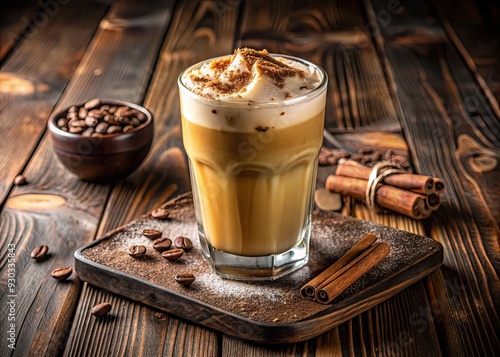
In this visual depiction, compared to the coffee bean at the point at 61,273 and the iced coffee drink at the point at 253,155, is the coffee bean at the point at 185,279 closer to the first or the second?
the iced coffee drink at the point at 253,155

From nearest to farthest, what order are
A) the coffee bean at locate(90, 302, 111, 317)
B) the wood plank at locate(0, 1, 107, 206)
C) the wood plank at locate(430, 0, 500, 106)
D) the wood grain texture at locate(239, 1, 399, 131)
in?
the coffee bean at locate(90, 302, 111, 317) → the wood plank at locate(0, 1, 107, 206) → the wood grain texture at locate(239, 1, 399, 131) → the wood plank at locate(430, 0, 500, 106)

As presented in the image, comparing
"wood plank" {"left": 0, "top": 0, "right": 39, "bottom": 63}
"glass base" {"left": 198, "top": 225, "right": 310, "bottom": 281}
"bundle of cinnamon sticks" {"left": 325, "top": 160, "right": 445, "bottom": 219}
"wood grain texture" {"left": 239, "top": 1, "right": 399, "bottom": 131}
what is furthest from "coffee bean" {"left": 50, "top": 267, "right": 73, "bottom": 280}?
"wood plank" {"left": 0, "top": 0, "right": 39, "bottom": 63}

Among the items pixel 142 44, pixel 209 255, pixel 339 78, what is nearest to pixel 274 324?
pixel 209 255

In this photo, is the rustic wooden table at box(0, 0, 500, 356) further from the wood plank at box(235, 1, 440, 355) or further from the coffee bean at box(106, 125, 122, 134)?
the coffee bean at box(106, 125, 122, 134)

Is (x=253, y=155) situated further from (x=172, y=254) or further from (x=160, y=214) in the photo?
(x=160, y=214)

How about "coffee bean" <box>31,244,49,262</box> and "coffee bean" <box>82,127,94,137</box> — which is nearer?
"coffee bean" <box>31,244,49,262</box>

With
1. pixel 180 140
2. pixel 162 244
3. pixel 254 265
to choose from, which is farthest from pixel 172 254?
pixel 180 140

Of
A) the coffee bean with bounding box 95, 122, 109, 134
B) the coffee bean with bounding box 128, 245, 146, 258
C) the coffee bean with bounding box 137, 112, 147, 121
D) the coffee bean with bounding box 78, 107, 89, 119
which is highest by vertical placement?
the coffee bean with bounding box 128, 245, 146, 258
